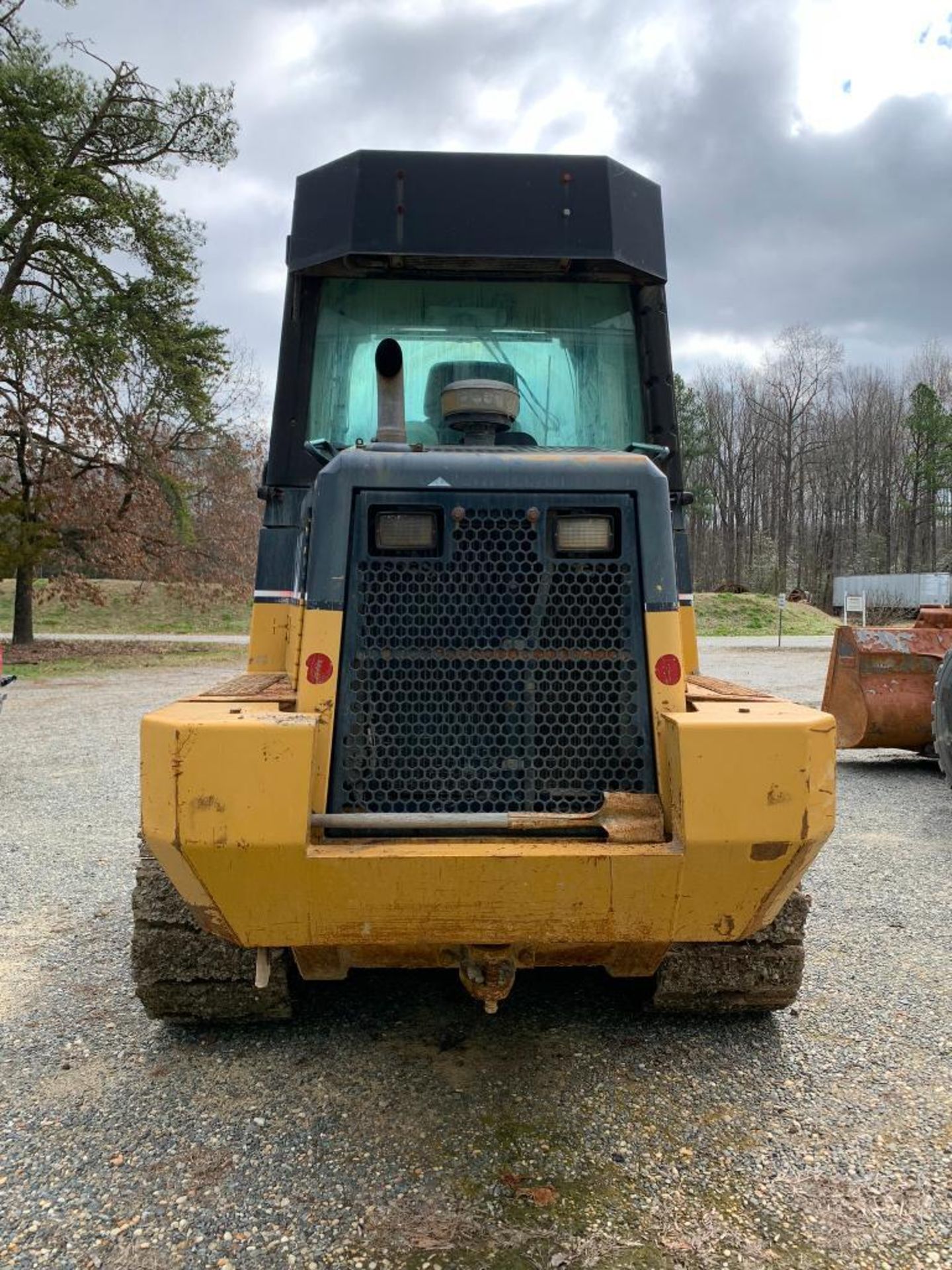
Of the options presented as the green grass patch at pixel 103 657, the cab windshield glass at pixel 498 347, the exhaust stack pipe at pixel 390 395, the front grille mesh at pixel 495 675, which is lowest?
the green grass patch at pixel 103 657

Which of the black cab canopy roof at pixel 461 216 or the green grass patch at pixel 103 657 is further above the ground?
the black cab canopy roof at pixel 461 216

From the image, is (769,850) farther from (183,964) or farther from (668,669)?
(183,964)

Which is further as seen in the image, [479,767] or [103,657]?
[103,657]

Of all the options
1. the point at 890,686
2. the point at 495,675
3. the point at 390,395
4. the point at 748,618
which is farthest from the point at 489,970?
the point at 748,618

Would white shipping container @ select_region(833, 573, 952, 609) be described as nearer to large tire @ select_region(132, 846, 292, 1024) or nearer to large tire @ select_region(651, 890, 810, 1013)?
large tire @ select_region(651, 890, 810, 1013)

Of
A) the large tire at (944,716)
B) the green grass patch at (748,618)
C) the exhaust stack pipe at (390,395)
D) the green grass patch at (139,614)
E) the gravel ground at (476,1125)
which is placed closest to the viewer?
the gravel ground at (476,1125)

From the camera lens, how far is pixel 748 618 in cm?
3394

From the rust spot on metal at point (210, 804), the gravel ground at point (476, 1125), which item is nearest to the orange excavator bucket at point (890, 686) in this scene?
the gravel ground at point (476, 1125)

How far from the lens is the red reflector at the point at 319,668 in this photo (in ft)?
8.19

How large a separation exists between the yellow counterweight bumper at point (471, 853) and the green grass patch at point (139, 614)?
80.1 ft

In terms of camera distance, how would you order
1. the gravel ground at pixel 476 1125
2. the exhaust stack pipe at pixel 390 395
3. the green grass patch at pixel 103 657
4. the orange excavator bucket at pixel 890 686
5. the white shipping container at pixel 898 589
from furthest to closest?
the white shipping container at pixel 898 589 < the green grass patch at pixel 103 657 < the orange excavator bucket at pixel 890 686 < the exhaust stack pipe at pixel 390 395 < the gravel ground at pixel 476 1125

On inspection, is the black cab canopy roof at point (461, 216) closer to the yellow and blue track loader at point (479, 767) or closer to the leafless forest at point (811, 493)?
the yellow and blue track loader at point (479, 767)

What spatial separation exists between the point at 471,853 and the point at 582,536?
90 cm

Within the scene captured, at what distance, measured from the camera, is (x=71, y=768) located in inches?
328
